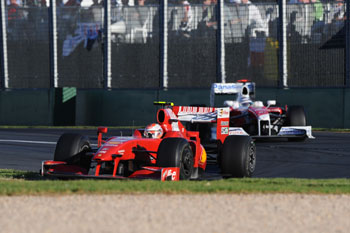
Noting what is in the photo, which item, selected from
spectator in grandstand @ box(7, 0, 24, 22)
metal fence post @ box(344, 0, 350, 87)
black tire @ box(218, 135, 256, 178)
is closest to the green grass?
black tire @ box(218, 135, 256, 178)

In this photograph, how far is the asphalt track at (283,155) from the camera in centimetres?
1239

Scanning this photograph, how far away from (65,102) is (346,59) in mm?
11244

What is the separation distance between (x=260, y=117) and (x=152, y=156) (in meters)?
8.50

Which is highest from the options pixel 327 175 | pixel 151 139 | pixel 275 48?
pixel 275 48

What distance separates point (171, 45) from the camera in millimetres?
27547

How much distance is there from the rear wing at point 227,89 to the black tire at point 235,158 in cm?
885

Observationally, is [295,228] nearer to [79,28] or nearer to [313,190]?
[313,190]

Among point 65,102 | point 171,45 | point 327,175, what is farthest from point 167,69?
point 327,175

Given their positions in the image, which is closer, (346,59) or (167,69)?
(346,59)

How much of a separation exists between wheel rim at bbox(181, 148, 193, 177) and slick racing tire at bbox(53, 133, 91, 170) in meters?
1.78

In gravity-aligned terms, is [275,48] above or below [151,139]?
above

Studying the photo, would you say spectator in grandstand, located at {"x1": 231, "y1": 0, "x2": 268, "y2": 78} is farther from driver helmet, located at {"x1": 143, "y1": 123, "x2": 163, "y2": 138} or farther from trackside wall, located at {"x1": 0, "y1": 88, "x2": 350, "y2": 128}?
driver helmet, located at {"x1": 143, "y1": 123, "x2": 163, "y2": 138}

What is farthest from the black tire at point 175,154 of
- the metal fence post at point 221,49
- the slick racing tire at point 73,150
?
the metal fence post at point 221,49

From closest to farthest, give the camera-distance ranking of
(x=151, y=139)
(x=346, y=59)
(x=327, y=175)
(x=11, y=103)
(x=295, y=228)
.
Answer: (x=295, y=228), (x=151, y=139), (x=327, y=175), (x=346, y=59), (x=11, y=103)
